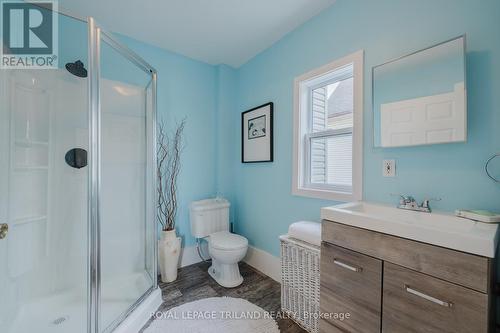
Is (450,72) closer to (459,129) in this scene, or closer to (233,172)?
(459,129)

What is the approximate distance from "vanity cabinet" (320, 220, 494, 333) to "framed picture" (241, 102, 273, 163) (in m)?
1.19

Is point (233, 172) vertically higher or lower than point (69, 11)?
lower

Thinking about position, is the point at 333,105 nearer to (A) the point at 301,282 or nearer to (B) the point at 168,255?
(A) the point at 301,282

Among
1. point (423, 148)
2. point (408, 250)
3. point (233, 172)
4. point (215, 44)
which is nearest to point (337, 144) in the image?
point (423, 148)

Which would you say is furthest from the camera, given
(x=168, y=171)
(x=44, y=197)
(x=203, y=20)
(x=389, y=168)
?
(x=168, y=171)

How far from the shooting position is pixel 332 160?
5.96ft

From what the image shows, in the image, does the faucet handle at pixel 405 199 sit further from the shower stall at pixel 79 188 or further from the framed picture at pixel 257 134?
the shower stall at pixel 79 188

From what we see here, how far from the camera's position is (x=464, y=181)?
109 cm

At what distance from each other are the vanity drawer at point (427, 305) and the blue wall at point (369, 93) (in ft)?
1.72

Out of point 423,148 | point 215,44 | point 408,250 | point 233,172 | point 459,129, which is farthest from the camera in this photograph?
point 233,172

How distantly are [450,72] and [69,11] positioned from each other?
2.82 metres

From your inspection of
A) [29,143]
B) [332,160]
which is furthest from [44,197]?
[332,160]

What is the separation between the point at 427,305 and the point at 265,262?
5.14 ft

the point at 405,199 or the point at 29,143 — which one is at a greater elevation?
the point at 29,143
